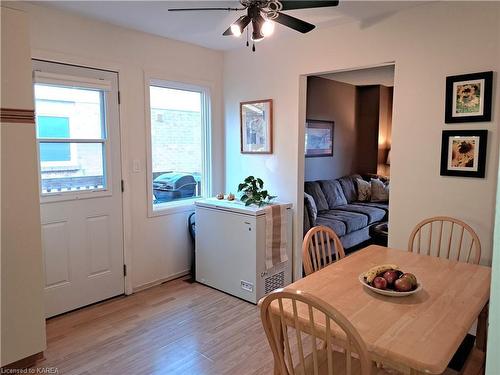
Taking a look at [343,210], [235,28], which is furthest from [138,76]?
[343,210]

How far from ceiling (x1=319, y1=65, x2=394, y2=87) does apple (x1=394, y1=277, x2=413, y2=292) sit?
3.49m

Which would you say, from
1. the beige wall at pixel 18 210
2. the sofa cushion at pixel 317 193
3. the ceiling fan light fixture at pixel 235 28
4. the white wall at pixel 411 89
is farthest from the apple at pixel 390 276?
the sofa cushion at pixel 317 193

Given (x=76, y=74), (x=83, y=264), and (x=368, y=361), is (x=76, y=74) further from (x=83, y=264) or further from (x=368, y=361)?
(x=368, y=361)

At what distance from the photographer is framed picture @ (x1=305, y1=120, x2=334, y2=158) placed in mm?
5078

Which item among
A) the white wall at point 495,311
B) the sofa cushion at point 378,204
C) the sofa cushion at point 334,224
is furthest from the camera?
the sofa cushion at point 378,204

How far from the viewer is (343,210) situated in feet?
16.1

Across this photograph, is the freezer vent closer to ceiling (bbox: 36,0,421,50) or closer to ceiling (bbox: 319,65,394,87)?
ceiling (bbox: 36,0,421,50)

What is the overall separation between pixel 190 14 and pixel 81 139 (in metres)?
1.36

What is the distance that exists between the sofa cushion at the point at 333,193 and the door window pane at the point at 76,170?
2931 millimetres

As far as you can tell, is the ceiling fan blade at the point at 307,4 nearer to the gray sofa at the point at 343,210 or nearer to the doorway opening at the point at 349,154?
the doorway opening at the point at 349,154

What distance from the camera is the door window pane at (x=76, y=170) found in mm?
2885

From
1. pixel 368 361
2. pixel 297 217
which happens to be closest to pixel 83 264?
pixel 297 217

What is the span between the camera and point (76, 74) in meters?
2.97

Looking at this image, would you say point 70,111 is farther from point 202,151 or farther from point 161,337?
point 161,337
